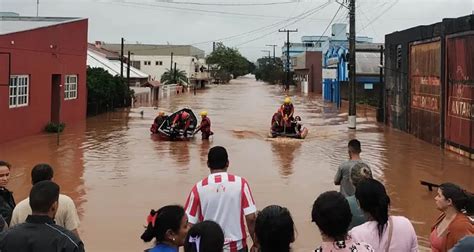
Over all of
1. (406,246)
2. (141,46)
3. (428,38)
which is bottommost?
(406,246)

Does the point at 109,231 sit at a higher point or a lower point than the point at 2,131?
lower

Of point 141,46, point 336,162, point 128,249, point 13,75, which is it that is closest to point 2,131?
point 13,75

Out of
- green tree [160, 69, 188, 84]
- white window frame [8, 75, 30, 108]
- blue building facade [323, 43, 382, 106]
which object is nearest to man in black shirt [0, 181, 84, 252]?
white window frame [8, 75, 30, 108]

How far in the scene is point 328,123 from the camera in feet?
97.6

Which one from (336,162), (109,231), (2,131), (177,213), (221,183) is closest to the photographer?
(177,213)

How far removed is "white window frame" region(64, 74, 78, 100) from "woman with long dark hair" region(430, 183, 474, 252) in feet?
81.5

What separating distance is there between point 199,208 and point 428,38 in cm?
1860

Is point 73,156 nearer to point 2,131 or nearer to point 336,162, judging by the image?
point 2,131

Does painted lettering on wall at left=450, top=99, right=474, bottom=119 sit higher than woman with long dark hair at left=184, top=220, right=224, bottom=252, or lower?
higher

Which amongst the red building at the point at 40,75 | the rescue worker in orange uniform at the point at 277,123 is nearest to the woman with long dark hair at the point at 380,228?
the red building at the point at 40,75

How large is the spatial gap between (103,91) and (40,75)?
1216 centimetres

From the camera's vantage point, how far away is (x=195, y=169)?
1473cm

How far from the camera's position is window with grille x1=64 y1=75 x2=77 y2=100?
27.2m

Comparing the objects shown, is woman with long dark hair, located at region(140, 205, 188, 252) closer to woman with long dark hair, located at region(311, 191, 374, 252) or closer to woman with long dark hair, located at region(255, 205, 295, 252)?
woman with long dark hair, located at region(255, 205, 295, 252)
